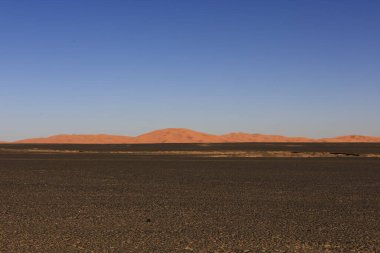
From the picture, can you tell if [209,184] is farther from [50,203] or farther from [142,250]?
[142,250]

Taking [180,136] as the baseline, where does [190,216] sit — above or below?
below

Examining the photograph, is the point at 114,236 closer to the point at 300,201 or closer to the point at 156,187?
the point at 300,201

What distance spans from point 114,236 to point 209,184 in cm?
755

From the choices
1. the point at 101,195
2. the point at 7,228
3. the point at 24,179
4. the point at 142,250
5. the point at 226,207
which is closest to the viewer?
the point at 142,250

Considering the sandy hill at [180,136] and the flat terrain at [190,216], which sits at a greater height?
the sandy hill at [180,136]

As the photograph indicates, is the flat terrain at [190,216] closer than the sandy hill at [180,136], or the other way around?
the flat terrain at [190,216]

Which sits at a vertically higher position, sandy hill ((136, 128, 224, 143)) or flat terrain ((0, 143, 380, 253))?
sandy hill ((136, 128, 224, 143))

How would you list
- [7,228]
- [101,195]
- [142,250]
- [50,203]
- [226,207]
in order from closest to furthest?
[142,250] → [7,228] → [226,207] → [50,203] → [101,195]

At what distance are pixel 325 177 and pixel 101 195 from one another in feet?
30.3

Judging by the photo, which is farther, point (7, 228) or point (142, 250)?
point (7, 228)

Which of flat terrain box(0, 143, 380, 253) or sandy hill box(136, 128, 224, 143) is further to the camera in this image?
sandy hill box(136, 128, 224, 143)

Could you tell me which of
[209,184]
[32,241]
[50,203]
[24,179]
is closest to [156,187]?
[209,184]

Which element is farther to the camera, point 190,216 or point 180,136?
point 180,136

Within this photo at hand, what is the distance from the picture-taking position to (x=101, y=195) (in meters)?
11.7
